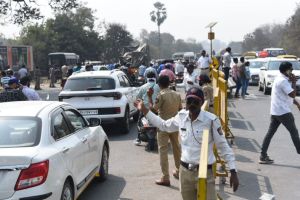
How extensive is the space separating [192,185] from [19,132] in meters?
2.18

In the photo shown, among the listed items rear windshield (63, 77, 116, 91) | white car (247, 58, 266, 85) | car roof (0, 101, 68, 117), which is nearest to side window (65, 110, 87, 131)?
car roof (0, 101, 68, 117)

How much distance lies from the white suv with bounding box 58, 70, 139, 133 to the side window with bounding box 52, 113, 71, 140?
221 inches

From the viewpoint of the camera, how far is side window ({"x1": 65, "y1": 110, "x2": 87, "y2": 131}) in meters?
6.44

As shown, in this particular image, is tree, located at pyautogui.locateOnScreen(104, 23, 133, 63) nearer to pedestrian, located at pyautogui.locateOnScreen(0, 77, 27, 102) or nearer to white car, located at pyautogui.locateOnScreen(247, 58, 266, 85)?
white car, located at pyautogui.locateOnScreen(247, 58, 266, 85)

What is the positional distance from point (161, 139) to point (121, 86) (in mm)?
5296

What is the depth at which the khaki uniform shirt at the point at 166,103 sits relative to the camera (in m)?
7.48

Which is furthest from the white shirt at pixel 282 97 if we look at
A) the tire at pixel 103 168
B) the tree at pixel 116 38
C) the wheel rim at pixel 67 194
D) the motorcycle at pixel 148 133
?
the tree at pixel 116 38

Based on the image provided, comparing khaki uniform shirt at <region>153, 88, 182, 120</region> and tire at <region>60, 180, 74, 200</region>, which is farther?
khaki uniform shirt at <region>153, 88, 182, 120</region>

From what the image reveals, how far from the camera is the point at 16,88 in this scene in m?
9.62

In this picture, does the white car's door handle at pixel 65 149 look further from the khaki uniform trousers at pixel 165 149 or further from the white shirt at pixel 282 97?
the white shirt at pixel 282 97

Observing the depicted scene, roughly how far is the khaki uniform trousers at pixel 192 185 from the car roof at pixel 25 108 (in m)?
2.14

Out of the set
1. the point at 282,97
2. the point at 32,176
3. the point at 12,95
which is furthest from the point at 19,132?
the point at 282,97

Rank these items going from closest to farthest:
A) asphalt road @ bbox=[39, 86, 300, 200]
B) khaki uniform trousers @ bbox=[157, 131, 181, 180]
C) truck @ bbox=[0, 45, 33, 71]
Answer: asphalt road @ bbox=[39, 86, 300, 200], khaki uniform trousers @ bbox=[157, 131, 181, 180], truck @ bbox=[0, 45, 33, 71]

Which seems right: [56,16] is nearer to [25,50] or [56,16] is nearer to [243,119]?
[25,50]
